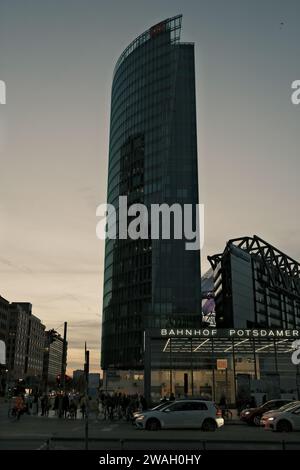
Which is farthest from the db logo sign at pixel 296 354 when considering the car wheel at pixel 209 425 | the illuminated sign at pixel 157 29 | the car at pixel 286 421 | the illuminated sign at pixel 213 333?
the illuminated sign at pixel 157 29

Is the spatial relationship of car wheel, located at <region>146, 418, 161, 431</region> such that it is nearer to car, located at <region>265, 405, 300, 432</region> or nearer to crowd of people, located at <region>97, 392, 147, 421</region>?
car, located at <region>265, 405, 300, 432</region>

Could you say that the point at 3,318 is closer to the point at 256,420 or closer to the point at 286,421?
the point at 256,420

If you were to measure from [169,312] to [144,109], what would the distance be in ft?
189

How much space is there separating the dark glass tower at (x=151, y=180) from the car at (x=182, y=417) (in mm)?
89348

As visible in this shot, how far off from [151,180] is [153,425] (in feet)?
337

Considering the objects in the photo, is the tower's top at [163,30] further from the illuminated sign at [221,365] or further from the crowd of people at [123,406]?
the crowd of people at [123,406]

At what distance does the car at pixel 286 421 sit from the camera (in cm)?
2353

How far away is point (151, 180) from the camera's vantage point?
124 meters

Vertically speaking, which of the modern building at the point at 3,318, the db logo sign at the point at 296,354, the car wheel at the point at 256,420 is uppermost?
the modern building at the point at 3,318

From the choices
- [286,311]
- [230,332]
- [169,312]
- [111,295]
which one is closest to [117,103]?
[111,295]

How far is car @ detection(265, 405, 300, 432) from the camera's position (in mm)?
23531

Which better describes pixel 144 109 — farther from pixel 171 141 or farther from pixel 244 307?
pixel 244 307

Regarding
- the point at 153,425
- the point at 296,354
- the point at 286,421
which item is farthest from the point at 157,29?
the point at 286,421
